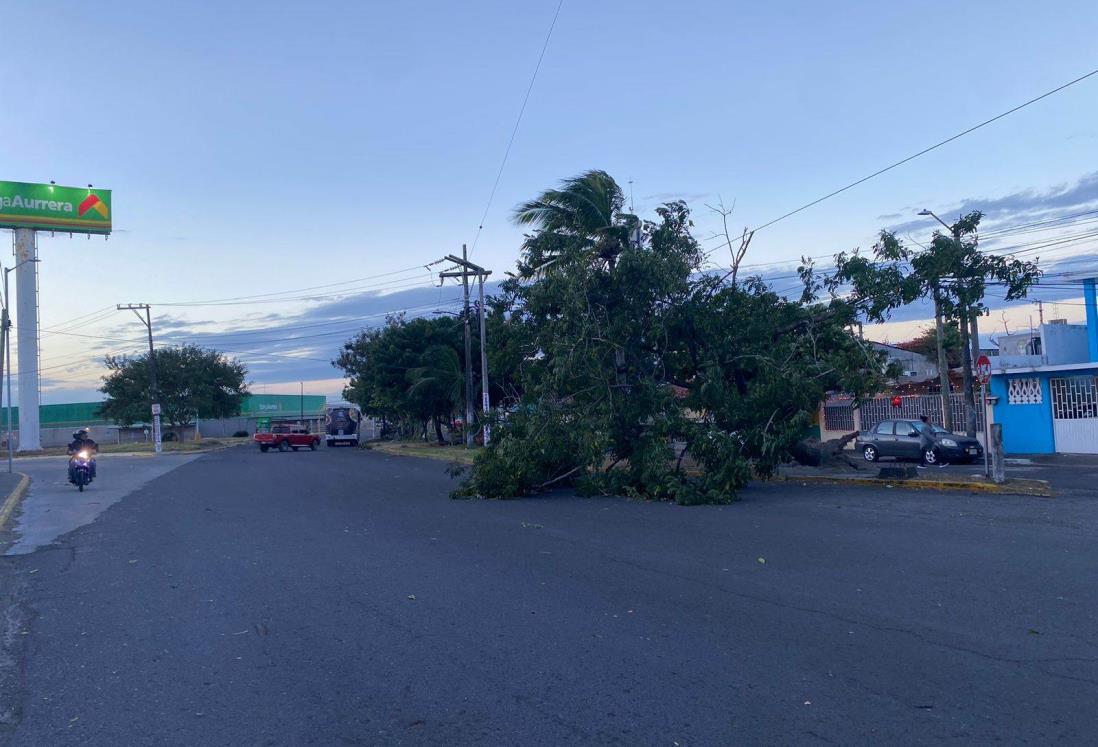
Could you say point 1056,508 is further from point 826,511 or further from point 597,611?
point 597,611

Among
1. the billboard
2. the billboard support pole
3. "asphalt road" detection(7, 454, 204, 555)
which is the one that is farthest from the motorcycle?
the billboard

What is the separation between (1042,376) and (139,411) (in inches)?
2448

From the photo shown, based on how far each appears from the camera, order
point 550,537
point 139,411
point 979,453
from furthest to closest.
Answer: point 139,411, point 979,453, point 550,537

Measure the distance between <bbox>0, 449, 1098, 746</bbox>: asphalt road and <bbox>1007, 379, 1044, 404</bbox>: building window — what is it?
17.5 m

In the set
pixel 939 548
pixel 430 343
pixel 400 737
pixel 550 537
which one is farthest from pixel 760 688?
pixel 430 343

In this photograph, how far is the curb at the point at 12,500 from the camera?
1774 centimetres

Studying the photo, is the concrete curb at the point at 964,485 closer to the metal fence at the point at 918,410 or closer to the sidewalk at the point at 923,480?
the sidewalk at the point at 923,480

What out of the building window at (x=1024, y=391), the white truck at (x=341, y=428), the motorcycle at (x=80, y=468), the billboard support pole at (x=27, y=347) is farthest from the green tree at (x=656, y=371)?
the billboard support pole at (x=27, y=347)

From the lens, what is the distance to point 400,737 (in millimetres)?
5305

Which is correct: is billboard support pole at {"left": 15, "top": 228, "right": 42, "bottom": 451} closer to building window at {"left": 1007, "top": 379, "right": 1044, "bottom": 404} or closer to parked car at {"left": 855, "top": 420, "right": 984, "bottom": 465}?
parked car at {"left": 855, "top": 420, "right": 984, "bottom": 465}

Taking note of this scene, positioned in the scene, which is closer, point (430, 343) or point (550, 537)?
point (550, 537)

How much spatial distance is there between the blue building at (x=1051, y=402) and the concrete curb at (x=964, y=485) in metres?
12.0

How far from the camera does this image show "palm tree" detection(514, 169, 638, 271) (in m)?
23.0

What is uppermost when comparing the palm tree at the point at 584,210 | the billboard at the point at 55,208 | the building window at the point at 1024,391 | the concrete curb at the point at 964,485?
the billboard at the point at 55,208
